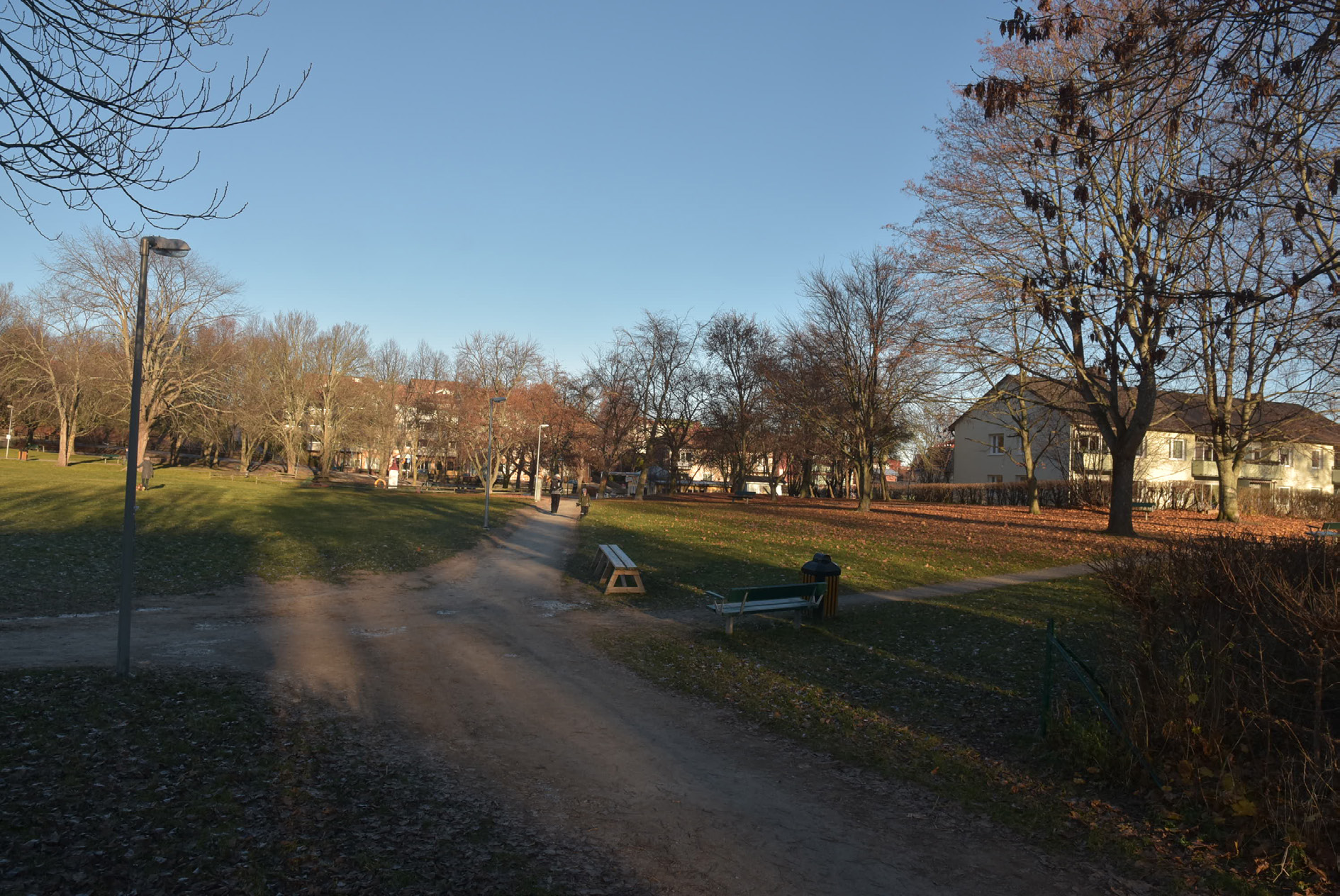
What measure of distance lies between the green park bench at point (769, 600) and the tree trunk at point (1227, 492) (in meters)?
27.8

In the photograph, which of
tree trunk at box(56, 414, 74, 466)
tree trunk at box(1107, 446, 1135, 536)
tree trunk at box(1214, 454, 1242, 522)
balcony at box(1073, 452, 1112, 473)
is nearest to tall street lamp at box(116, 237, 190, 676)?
tree trunk at box(1107, 446, 1135, 536)

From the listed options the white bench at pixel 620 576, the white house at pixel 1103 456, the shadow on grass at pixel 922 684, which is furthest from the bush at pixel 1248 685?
the white house at pixel 1103 456

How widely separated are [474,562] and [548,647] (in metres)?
7.96

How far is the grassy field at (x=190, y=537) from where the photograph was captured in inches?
500

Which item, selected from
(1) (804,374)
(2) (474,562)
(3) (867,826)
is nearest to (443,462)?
(1) (804,374)

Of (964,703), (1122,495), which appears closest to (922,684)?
(964,703)

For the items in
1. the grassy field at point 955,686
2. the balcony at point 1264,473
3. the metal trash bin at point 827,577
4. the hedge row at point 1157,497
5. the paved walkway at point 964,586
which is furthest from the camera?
the balcony at point 1264,473

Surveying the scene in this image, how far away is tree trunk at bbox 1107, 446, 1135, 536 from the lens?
24.0m

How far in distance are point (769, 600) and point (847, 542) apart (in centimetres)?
1123

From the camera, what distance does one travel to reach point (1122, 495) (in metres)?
24.1

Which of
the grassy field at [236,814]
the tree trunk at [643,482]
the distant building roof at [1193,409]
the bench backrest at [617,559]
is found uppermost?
the distant building roof at [1193,409]

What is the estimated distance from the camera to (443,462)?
69.4 metres

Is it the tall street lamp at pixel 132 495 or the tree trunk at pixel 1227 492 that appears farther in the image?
the tree trunk at pixel 1227 492

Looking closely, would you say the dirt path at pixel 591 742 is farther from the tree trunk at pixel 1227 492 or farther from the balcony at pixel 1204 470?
the balcony at pixel 1204 470
